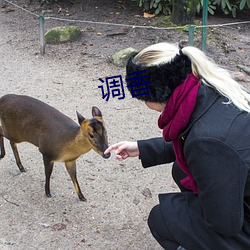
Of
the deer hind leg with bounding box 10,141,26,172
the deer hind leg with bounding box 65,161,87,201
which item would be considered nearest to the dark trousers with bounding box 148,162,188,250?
the deer hind leg with bounding box 65,161,87,201

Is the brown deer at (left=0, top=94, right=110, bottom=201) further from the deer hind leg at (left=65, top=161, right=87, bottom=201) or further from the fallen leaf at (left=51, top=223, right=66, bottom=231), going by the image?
the fallen leaf at (left=51, top=223, right=66, bottom=231)

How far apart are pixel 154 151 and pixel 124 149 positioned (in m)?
0.17

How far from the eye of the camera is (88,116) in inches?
175

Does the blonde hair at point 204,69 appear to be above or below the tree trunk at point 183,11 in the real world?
above

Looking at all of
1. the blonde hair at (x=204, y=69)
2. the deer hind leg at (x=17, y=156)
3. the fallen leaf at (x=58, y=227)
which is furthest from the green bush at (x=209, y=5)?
the blonde hair at (x=204, y=69)

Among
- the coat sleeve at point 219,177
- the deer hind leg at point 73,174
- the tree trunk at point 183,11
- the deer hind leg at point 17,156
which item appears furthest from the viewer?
the tree trunk at point 183,11

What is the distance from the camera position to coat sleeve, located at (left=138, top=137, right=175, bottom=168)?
2576 millimetres

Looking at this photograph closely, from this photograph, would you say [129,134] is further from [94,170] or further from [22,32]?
[22,32]

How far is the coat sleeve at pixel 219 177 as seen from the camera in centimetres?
182

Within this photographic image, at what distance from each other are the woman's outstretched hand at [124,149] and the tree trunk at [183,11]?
426 cm

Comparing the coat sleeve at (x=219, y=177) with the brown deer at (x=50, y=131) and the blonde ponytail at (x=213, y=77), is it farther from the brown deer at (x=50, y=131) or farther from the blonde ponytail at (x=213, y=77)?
the brown deer at (x=50, y=131)

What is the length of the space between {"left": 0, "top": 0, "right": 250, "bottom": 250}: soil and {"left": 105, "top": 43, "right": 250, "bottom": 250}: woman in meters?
0.84

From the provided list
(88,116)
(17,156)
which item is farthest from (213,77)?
(88,116)

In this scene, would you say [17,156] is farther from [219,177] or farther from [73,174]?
[219,177]
